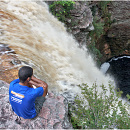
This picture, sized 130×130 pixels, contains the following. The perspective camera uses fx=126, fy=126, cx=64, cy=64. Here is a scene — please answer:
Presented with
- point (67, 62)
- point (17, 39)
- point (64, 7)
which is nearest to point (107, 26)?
point (64, 7)

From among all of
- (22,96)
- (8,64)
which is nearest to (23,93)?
(22,96)

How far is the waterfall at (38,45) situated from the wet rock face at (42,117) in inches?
39.1

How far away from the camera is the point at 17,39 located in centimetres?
382

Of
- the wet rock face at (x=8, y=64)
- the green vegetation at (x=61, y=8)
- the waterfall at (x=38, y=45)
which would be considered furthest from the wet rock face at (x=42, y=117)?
the green vegetation at (x=61, y=8)

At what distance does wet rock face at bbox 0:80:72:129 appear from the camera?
85.7 inches

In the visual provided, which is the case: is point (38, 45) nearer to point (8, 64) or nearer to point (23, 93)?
point (8, 64)

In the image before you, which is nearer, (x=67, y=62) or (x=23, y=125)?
(x=23, y=125)

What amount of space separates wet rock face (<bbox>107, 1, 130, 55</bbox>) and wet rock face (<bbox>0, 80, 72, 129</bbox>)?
29.5 ft

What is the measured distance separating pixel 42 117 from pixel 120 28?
968 cm

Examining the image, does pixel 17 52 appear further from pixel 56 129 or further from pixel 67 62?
pixel 56 129

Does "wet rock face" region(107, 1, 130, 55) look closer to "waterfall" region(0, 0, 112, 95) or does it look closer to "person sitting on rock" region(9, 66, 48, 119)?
"waterfall" region(0, 0, 112, 95)

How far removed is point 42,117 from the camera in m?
2.30

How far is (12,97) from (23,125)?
64 centimetres

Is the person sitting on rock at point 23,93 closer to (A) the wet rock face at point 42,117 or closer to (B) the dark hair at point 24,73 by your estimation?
(B) the dark hair at point 24,73
